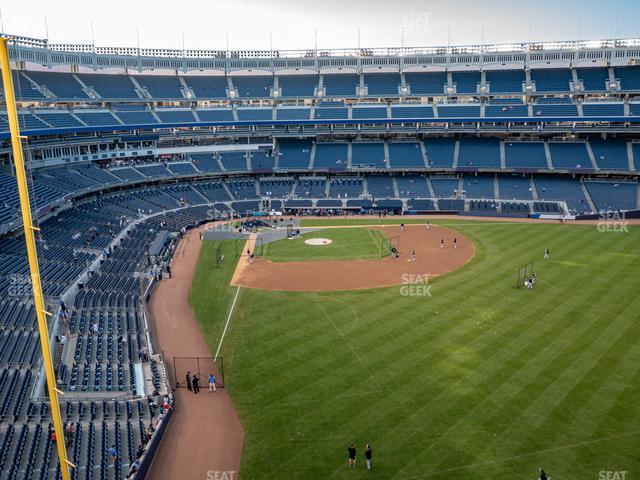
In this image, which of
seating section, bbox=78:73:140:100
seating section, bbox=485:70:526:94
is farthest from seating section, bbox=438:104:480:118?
seating section, bbox=78:73:140:100

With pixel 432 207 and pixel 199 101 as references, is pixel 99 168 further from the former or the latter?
pixel 432 207

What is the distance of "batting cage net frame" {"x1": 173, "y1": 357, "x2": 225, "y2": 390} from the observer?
25734mm

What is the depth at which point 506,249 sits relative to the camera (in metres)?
49.1

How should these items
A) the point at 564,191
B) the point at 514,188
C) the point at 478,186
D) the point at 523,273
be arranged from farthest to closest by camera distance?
the point at 478,186 → the point at 514,188 → the point at 564,191 → the point at 523,273

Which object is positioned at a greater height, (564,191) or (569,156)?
(569,156)

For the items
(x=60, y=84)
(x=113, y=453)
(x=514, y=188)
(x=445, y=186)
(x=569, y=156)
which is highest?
(x=60, y=84)

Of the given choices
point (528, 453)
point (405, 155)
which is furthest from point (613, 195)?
point (528, 453)

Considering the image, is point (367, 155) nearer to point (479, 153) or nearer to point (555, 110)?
point (479, 153)

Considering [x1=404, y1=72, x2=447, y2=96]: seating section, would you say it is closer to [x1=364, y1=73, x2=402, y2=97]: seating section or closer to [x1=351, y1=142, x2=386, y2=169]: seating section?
[x1=364, y1=73, x2=402, y2=97]: seating section

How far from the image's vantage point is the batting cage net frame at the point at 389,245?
4936 centimetres

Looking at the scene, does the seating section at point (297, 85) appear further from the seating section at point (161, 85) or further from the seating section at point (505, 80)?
the seating section at point (505, 80)

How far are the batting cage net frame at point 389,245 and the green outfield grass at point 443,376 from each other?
9.69m

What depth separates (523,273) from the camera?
40.5m

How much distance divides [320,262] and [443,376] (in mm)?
23179
